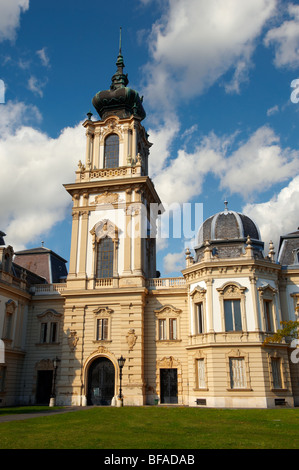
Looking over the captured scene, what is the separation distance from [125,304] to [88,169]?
14.4 m

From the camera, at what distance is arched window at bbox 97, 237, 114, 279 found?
123ft

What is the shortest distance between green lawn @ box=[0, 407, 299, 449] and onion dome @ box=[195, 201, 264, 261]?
15950 mm

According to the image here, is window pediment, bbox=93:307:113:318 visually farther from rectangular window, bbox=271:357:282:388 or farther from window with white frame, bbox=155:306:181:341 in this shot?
rectangular window, bbox=271:357:282:388

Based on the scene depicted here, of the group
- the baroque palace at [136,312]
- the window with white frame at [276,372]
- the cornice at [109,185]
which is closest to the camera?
the window with white frame at [276,372]

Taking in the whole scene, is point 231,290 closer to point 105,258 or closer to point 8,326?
point 105,258

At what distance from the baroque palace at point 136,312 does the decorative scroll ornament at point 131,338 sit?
0.08m

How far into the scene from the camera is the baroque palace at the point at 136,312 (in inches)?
1250

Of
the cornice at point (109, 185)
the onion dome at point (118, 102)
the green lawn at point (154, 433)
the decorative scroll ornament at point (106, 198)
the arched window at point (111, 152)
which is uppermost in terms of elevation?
the onion dome at point (118, 102)

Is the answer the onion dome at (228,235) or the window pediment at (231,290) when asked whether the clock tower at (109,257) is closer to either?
the onion dome at (228,235)

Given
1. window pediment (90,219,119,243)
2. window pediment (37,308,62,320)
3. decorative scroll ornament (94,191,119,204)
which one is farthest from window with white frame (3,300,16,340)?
decorative scroll ornament (94,191,119,204)

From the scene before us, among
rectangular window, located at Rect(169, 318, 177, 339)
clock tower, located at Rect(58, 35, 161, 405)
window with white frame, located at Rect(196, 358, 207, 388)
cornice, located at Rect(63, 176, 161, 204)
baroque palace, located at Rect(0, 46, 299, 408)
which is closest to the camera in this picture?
baroque palace, located at Rect(0, 46, 299, 408)

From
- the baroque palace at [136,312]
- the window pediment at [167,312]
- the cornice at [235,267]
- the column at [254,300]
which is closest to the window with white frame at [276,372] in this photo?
the baroque palace at [136,312]

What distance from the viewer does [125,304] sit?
35.4m
